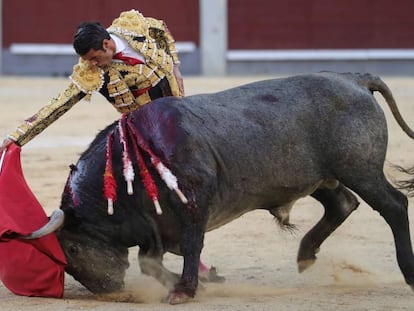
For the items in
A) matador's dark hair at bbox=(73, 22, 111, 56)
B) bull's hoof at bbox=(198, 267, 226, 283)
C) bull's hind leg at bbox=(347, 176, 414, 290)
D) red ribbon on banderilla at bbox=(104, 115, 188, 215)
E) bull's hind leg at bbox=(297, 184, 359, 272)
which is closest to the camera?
red ribbon on banderilla at bbox=(104, 115, 188, 215)

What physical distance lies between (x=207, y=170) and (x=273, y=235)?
5.10ft

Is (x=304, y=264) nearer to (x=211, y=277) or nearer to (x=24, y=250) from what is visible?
(x=211, y=277)

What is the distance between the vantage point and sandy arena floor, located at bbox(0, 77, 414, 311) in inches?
154

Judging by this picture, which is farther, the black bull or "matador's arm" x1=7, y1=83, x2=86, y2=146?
"matador's arm" x1=7, y1=83, x2=86, y2=146

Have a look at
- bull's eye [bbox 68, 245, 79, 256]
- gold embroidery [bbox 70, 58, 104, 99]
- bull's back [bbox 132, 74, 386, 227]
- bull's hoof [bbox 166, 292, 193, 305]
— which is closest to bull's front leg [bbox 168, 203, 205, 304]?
bull's hoof [bbox 166, 292, 193, 305]

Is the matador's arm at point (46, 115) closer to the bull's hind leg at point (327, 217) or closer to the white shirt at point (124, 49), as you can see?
the white shirt at point (124, 49)

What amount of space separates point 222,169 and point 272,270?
2.67 feet

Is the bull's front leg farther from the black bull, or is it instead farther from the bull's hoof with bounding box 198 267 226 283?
the bull's hoof with bounding box 198 267 226 283

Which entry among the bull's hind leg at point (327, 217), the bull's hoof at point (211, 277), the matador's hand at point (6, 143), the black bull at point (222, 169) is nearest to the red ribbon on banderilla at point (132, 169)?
the black bull at point (222, 169)

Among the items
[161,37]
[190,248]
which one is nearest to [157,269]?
[190,248]

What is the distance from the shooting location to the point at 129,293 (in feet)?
13.6

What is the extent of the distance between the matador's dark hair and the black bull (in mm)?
284

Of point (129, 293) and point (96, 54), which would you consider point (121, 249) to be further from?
point (96, 54)

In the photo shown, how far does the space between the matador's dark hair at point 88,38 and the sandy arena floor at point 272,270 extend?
90 cm
